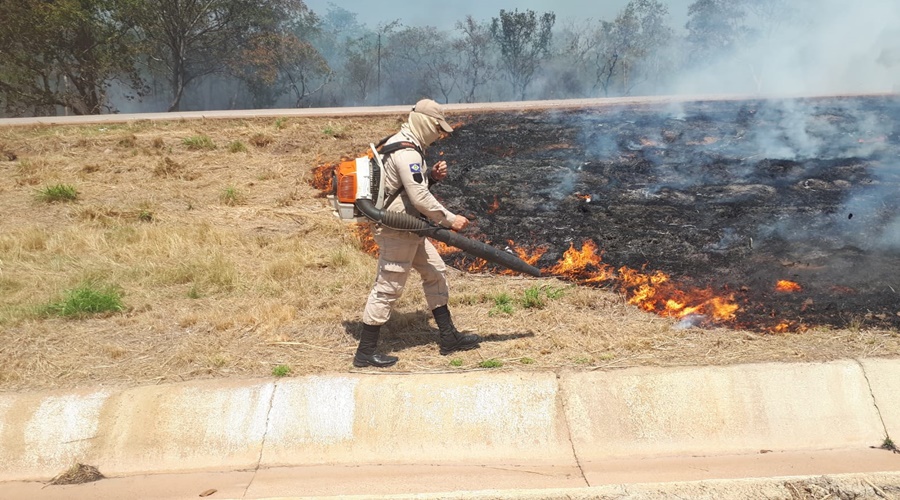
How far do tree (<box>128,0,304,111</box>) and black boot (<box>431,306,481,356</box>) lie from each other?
19461 mm

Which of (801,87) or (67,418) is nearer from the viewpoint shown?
(67,418)

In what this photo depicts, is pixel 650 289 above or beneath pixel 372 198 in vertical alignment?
beneath

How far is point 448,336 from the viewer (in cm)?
527

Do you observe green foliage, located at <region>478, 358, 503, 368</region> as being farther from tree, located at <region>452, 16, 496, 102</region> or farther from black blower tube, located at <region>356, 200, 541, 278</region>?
tree, located at <region>452, 16, 496, 102</region>

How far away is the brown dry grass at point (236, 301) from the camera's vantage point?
16.8 ft

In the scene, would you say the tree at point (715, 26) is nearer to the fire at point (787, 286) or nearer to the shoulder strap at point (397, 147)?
the fire at point (787, 286)

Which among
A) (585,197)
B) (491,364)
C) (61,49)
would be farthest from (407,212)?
(61,49)

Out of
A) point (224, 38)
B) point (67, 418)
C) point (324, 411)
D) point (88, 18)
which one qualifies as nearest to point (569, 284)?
point (324, 411)

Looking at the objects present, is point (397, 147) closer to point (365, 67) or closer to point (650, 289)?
point (650, 289)

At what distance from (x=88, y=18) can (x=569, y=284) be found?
17782 millimetres

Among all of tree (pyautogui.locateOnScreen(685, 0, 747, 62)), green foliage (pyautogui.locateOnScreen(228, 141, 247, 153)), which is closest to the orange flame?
green foliage (pyautogui.locateOnScreen(228, 141, 247, 153))

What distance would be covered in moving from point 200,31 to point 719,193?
19.8m

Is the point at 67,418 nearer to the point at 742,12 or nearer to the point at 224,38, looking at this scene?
the point at 224,38

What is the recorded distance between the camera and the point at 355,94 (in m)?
29.2
